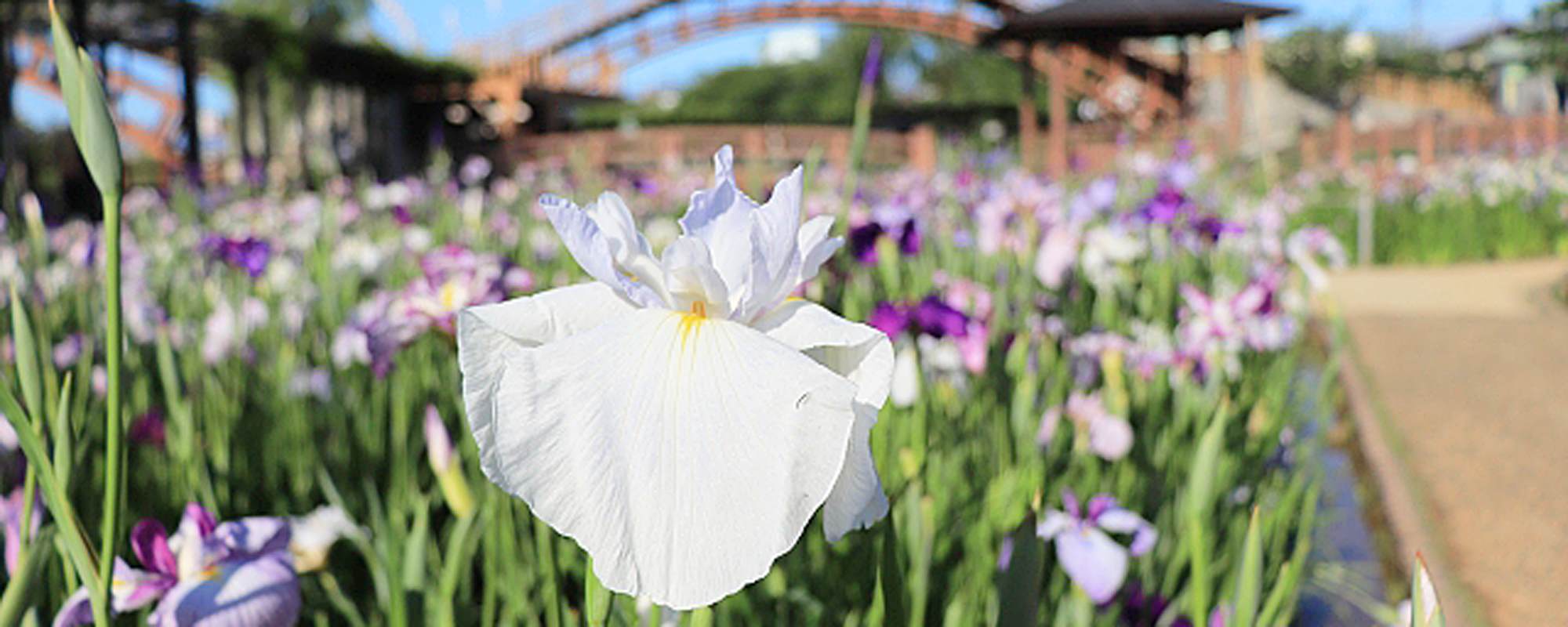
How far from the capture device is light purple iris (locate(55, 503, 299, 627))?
29.9 inches

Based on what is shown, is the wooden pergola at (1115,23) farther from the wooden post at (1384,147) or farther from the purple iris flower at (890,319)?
the purple iris flower at (890,319)

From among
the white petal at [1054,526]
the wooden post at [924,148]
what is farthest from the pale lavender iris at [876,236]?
the wooden post at [924,148]

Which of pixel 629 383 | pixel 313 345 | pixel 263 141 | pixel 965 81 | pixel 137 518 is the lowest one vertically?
pixel 137 518

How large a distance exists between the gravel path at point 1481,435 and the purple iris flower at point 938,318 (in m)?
0.95

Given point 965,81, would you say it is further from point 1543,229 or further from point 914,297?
point 914,297

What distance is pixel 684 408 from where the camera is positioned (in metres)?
0.54

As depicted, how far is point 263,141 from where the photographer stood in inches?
607

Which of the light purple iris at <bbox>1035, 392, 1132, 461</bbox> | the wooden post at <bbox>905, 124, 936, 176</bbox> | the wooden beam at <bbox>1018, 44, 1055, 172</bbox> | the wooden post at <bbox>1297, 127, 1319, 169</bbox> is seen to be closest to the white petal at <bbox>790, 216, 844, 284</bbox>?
the light purple iris at <bbox>1035, 392, 1132, 461</bbox>

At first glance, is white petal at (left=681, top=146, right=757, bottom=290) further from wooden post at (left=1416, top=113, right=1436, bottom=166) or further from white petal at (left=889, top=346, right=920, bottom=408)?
wooden post at (left=1416, top=113, right=1436, bottom=166)

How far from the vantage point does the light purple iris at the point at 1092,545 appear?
1055 millimetres

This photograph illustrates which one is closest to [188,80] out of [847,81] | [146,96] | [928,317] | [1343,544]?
[146,96]

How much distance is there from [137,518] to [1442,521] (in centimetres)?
222

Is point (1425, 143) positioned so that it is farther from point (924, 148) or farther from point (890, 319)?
point (890, 319)

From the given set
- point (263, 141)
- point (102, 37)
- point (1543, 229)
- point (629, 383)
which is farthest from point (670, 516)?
point (263, 141)
